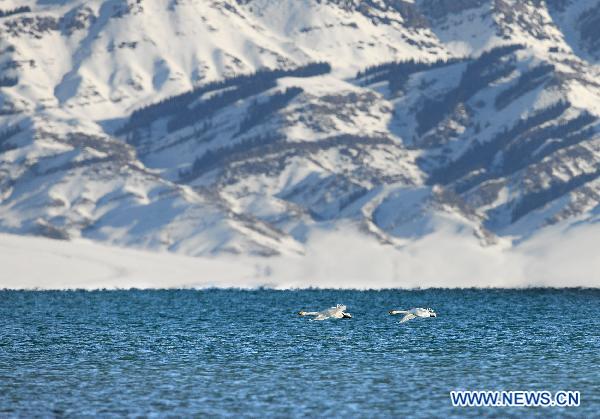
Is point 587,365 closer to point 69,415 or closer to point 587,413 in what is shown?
point 587,413

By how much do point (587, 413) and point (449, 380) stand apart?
17.8 meters

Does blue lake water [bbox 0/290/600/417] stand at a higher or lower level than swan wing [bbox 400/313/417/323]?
lower

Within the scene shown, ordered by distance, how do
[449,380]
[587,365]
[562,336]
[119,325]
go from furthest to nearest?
[119,325], [562,336], [587,365], [449,380]

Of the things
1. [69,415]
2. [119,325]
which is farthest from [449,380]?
[119,325]

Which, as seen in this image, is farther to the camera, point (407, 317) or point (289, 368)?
point (407, 317)

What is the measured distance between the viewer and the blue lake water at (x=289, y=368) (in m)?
107

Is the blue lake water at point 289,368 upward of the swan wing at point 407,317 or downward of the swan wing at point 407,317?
downward

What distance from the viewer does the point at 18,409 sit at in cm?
10494

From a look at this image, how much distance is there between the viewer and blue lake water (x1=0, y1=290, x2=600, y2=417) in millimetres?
107000

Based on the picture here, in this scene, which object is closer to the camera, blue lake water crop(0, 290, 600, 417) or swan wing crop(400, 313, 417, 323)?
blue lake water crop(0, 290, 600, 417)

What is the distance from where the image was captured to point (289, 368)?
422 feet

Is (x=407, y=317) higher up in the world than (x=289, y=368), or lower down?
higher up

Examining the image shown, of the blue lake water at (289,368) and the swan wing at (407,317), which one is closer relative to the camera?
the blue lake water at (289,368)

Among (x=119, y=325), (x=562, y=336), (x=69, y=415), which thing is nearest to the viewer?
(x=69, y=415)
